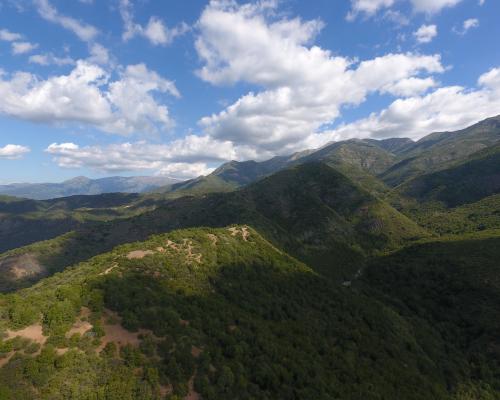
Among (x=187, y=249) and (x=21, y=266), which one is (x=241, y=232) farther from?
(x=21, y=266)

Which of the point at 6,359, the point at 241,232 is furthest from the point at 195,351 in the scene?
the point at 241,232

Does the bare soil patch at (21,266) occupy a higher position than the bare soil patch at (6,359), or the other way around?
the bare soil patch at (6,359)

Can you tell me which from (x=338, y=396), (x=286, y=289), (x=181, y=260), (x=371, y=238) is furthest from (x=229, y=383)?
(x=371, y=238)

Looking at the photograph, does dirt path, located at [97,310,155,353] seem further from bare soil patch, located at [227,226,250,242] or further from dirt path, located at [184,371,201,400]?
bare soil patch, located at [227,226,250,242]

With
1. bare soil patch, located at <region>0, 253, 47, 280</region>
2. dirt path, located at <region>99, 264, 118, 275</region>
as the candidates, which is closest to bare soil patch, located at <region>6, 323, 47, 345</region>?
dirt path, located at <region>99, 264, 118, 275</region>

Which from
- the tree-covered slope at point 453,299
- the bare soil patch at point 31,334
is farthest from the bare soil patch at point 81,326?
the tree-covered slope at point 453,299

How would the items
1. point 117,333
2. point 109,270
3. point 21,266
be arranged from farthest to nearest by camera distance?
point 21,266
point 109,270
point 117,333

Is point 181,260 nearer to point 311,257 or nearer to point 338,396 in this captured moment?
point 338,396

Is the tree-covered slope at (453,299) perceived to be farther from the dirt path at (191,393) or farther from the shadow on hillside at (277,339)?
the dirt path at (191,393)

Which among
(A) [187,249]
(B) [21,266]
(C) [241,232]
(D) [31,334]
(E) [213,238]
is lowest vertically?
(B) [21,266]
